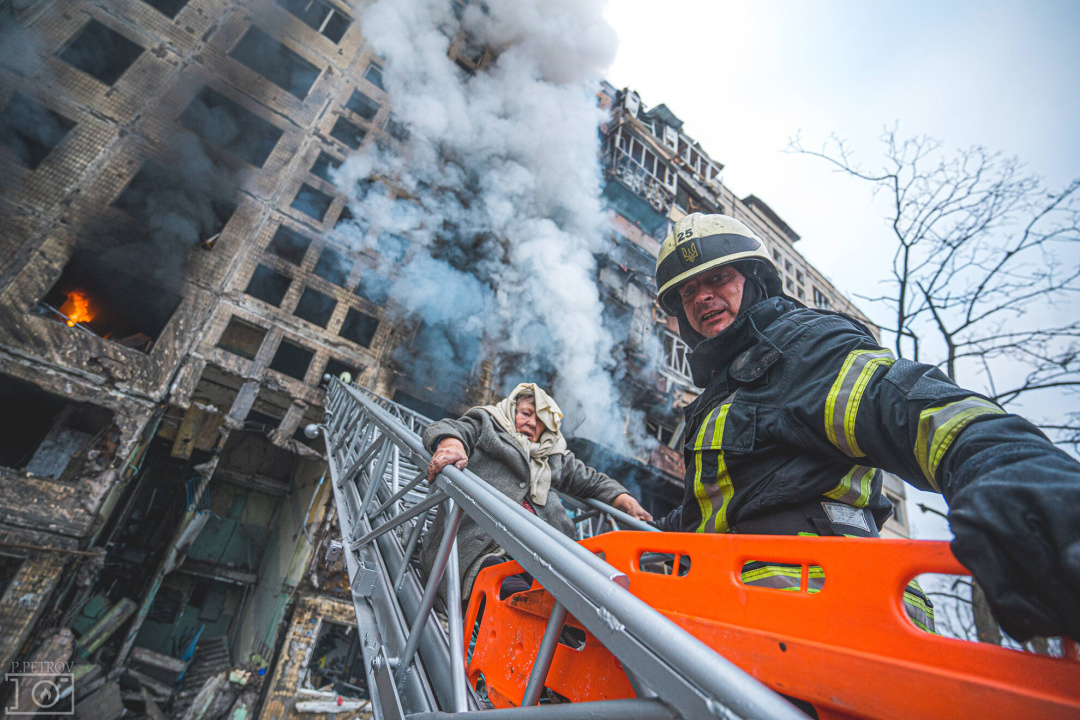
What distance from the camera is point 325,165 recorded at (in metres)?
12.2

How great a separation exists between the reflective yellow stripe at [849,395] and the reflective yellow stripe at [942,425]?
0.16 m

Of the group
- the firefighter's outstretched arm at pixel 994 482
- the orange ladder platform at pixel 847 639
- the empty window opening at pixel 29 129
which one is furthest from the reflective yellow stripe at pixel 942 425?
the empty window opening at pixel 29 129

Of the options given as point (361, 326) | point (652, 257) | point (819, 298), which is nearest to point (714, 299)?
point (361, 326)

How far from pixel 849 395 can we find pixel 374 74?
16751mm

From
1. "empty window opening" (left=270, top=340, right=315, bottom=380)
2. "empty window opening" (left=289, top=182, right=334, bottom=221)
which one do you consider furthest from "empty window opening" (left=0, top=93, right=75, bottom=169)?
"empty window opening" (left=270, top=340, right=315, bottom=380)

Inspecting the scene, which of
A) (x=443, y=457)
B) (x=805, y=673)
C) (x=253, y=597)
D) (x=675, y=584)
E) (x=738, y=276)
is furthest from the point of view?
(x=253, y=597)

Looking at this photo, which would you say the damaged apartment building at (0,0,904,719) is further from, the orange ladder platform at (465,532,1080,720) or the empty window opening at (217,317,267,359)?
the orange ladder platform at (465,532,1080,720)

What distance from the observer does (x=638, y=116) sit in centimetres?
2111

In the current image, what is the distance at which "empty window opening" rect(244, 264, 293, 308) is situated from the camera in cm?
1077

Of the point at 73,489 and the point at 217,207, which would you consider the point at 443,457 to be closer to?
the point at 73,489

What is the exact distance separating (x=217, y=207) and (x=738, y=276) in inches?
499

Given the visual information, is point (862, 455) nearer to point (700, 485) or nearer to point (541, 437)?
point (700, 485)

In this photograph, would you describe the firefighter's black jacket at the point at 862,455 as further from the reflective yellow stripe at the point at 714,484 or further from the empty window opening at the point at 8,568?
the empty window opening at the point at 8,568

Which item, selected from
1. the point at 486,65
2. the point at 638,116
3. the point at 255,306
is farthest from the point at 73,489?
the point at 638,116
